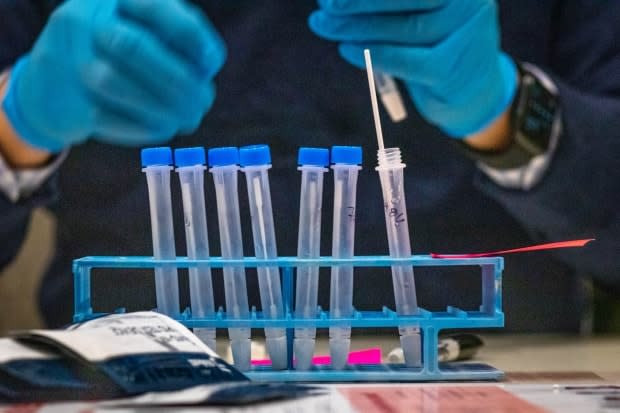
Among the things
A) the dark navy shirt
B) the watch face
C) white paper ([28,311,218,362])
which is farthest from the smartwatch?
white paper ([28,311,218,362])

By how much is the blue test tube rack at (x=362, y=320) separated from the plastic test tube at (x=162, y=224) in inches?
0.7

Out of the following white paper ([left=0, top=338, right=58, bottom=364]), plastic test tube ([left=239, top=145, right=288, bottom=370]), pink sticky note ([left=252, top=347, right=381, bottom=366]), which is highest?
plastic test tube ([left=239, top=145, right=288, bottom=370])

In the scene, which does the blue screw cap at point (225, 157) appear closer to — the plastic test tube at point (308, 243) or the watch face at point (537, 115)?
the plastic test tube at point (308, 243)

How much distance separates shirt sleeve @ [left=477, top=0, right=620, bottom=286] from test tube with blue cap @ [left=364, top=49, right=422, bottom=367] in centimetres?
36

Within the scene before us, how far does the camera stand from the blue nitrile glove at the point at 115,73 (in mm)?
605

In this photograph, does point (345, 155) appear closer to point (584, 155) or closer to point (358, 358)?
point (358, 358)

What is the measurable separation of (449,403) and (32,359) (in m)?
0.29

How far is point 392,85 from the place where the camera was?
624 mm

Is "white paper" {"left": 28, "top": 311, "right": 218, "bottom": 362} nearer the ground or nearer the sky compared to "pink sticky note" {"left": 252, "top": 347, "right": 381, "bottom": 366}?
nearer the sky

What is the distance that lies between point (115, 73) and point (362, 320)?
326 mm

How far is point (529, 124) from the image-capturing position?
30.6 inches

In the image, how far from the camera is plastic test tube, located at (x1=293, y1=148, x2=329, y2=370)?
1.87 ft

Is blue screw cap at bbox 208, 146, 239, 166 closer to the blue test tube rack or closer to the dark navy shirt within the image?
the blue test tube rack

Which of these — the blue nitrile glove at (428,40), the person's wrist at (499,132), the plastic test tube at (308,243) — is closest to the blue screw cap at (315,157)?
the plastic test tube at (308,243)
